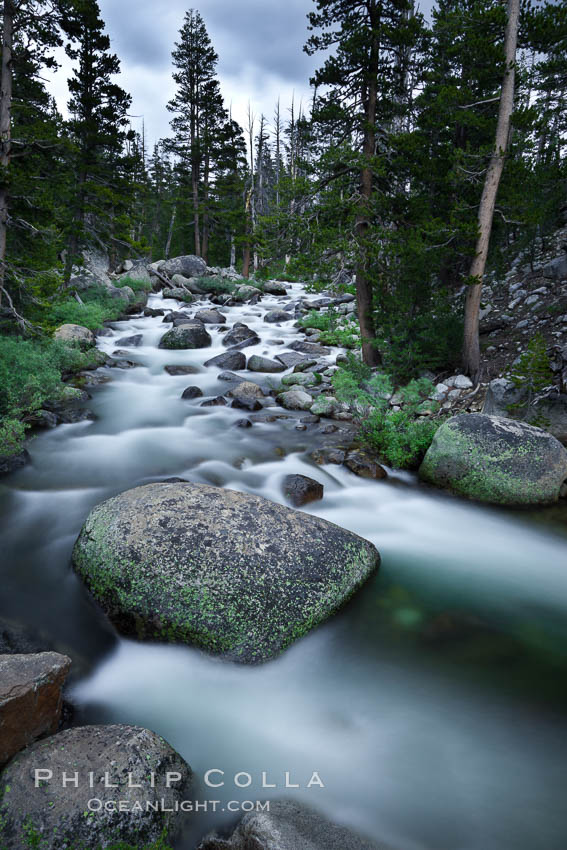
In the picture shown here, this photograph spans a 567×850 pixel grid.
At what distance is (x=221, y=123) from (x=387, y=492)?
3336 centimetres

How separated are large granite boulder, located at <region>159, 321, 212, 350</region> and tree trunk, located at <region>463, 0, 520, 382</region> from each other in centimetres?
986

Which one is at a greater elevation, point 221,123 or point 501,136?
point 221,123

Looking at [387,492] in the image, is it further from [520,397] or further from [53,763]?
[53,763]

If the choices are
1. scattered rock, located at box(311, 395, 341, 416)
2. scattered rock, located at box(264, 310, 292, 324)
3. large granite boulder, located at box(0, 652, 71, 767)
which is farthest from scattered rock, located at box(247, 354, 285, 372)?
large granite boulder, located at box(0, 652, 71, 767)

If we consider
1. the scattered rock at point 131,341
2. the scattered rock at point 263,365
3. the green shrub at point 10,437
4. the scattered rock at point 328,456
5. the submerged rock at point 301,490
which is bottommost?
the submerged rock at point 301,490

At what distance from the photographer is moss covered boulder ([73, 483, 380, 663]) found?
146 inches

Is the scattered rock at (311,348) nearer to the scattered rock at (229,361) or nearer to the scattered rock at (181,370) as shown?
the scattered rock at (229,361)

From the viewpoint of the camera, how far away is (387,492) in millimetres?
7102

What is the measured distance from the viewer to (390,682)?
12.2 ft

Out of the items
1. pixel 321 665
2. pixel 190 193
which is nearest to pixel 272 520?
pixel 321 665

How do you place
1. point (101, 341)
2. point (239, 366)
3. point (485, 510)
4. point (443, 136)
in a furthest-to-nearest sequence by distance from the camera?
point (101, 341), point (239, 366), point (443, 136), point (485, 510)

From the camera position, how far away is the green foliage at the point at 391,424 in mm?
7621

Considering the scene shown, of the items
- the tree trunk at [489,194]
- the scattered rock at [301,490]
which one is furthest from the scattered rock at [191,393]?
the tree trunk at [489,194]

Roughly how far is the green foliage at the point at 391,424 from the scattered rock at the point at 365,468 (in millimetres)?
329
